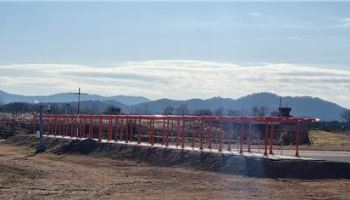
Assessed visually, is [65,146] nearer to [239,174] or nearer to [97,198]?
[239,174]

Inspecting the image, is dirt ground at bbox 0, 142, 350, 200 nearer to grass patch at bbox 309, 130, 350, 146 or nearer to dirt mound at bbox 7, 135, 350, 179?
dirt mound at bbox 7, 135, 350, 179

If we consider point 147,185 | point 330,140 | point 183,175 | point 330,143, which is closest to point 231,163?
point 183,175

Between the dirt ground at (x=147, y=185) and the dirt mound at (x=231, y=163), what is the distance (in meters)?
0.60

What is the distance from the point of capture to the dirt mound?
20844 mm

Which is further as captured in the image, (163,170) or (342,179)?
(163,170)

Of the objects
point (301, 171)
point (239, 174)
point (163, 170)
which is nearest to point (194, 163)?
point (163, 170)

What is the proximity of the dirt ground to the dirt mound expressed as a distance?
1.96 ft

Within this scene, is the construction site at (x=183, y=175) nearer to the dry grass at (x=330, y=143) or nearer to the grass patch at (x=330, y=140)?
the dry grass at (x=330, y=143)

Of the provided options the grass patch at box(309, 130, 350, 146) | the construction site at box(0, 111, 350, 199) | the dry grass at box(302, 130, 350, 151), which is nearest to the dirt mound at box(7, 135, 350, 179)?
the construction site at box(0, 111, 350, 199)

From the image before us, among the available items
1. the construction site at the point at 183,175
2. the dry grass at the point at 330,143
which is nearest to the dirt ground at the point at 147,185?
the construction site at the point at 183,175

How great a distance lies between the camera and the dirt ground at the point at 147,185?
17.0 meters

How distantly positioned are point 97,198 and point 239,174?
6.45 metres

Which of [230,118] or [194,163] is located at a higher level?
[230,118]

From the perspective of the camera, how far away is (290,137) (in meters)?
42.3
